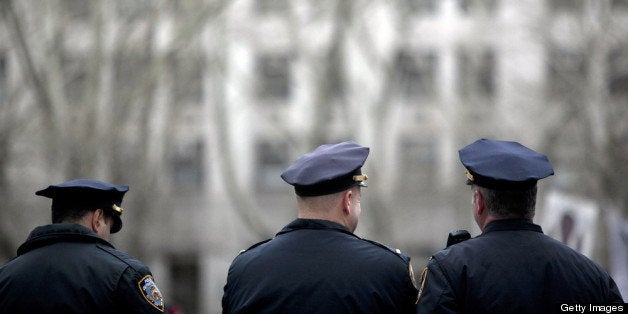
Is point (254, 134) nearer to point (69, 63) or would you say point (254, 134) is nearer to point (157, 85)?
point (69, 63)

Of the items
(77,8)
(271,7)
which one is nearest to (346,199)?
(77,8)

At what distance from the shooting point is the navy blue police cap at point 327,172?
385cm

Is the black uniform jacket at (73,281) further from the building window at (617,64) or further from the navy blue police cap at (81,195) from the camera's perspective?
the building window at (617,64)

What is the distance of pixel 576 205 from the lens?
22.7 ft

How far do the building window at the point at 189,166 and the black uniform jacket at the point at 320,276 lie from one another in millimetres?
26912

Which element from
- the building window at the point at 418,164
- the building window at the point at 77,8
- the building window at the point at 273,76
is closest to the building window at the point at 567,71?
the building window at the point at 418,164

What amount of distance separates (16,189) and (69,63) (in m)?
3.89

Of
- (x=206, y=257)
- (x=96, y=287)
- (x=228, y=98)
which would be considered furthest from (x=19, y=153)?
(x=96, y=287)

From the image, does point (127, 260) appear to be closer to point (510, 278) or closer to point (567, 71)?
point (510, 278)

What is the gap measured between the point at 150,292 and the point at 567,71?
52.9 feet

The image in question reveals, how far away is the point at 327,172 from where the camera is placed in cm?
386

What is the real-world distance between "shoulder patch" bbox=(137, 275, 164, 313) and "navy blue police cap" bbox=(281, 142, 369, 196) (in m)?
0.83

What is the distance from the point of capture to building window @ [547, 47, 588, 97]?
1861cm

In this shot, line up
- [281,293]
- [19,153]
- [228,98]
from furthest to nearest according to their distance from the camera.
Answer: [228,98] → [19,153] → [281,293]
